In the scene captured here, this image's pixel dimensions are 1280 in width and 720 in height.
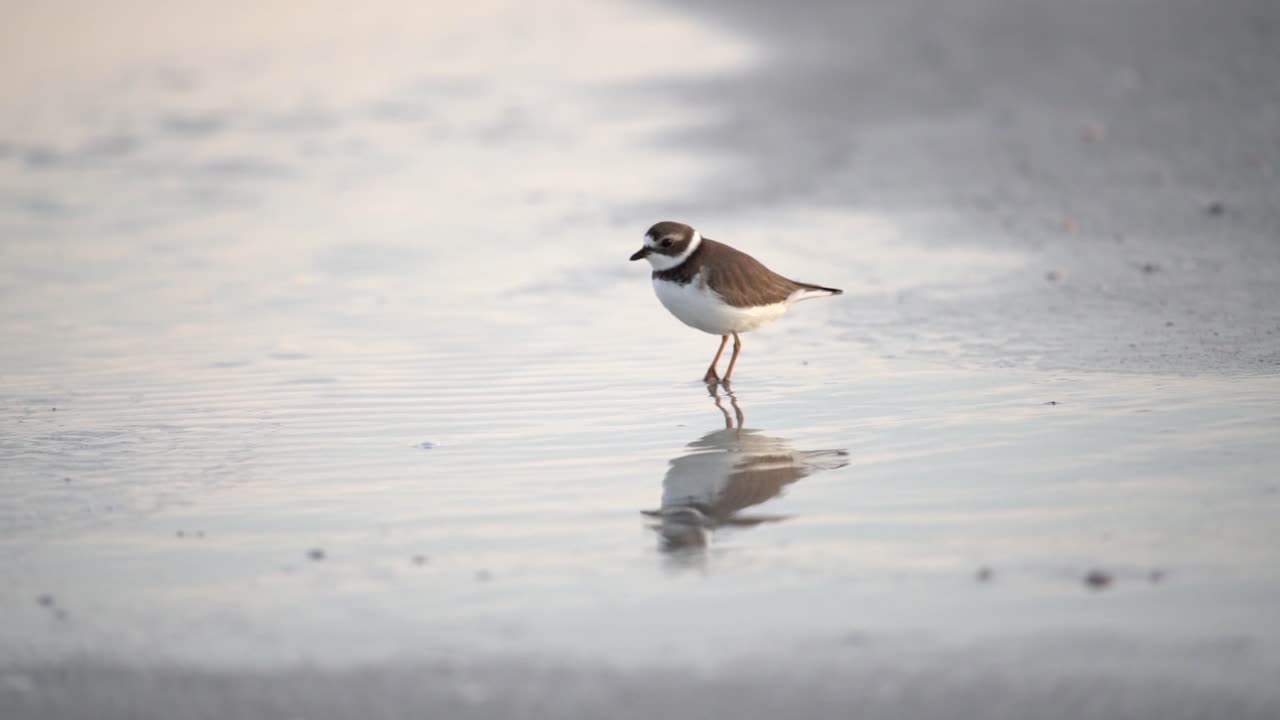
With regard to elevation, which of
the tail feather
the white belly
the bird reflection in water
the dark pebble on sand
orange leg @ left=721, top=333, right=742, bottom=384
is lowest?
the dark pebble on sand

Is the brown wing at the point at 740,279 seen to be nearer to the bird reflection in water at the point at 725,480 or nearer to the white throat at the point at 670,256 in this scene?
the white throat at the point at 670,256

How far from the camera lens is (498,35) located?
25.8m

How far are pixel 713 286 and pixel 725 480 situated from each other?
2.27 m

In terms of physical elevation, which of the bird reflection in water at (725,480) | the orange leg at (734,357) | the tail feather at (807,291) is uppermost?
the tail feather at (807,291)

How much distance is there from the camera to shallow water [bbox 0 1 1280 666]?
151 inches

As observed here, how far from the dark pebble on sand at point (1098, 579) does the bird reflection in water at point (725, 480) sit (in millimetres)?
1062

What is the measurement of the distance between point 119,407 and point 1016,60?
1186 cm

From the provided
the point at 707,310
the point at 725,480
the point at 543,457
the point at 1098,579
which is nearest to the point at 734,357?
the point at 707,310

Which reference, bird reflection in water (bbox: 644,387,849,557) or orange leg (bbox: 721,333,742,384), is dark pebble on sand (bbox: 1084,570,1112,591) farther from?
orange leg (bbox: 721,333,742,384)

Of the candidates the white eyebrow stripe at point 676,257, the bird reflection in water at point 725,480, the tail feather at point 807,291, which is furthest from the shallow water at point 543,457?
the white eyebrow stripe at point 676,257

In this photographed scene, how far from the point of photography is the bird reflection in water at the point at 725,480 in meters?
4.59

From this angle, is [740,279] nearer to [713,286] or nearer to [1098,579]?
[713,286]

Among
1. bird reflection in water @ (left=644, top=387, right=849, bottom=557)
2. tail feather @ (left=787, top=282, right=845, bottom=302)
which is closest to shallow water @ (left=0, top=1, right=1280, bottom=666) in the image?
bird reflection in water @ (left=644, top=387, right=849, bottom=557)

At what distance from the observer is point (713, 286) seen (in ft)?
24.1
